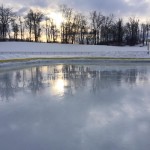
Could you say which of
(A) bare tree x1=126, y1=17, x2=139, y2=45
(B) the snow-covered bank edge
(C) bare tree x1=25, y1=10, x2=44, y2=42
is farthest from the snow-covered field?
(A) bare tree x1=126, y1=17, x2=139, y2=45

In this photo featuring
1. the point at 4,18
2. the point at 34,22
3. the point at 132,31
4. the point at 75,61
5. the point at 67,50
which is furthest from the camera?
the point at 132,31

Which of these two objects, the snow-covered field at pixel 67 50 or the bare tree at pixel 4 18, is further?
the bare tree at pixel 4 18

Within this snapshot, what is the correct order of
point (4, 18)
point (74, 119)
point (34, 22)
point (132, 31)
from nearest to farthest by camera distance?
1. point (74, 119)
2. point (4, 18)
3. point (34, 22)
4. point (132, 31)

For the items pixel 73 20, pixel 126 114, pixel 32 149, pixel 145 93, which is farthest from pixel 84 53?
pixel 32 149

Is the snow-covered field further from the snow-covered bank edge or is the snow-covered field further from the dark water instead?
the dark water

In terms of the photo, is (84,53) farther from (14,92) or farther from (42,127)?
(42,127)

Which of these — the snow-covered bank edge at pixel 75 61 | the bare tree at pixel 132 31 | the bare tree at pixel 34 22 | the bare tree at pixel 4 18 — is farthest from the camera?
the bare tree at pixel 132 31

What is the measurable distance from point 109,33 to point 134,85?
4097 cm

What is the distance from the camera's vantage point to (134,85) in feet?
30.5

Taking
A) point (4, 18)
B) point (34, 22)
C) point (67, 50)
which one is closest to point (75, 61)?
point (67, 50)

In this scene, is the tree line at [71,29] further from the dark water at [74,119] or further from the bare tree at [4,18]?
the dark water at [74,119]

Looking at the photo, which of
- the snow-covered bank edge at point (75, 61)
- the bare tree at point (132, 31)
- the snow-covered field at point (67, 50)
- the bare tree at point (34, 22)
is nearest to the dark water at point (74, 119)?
the snow-covered bank edge at point (75, 61)

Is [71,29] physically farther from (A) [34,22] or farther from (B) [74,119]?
(B) [74,119]

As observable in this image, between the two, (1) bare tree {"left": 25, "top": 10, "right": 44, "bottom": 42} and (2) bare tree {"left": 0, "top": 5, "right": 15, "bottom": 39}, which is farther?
(1) bare tree {"left": 25, "top": 10, "right": 44, "bottom": 42}
